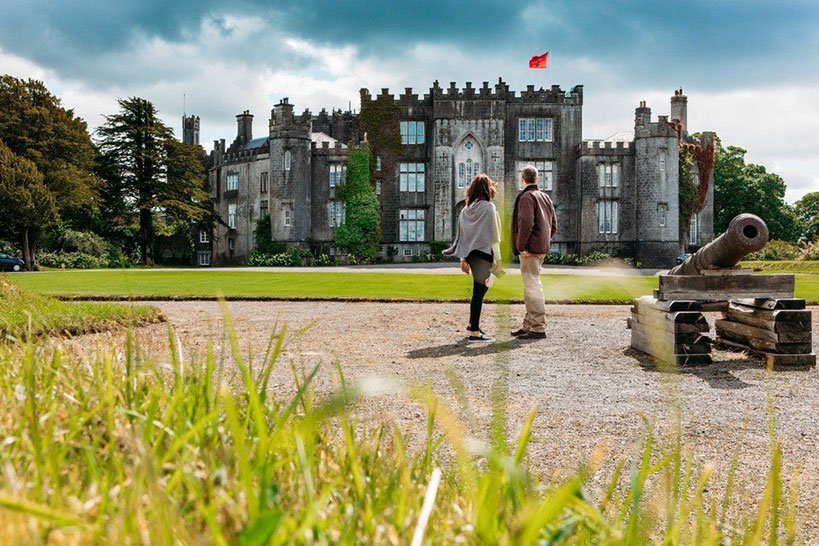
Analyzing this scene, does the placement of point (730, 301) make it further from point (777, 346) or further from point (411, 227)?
point (411, 227)

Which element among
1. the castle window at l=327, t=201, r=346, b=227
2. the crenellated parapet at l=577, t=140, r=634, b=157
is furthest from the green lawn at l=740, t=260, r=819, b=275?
the castle window at l=327, t=201, r=346, b=227

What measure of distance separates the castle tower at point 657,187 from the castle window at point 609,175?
4.70 feet

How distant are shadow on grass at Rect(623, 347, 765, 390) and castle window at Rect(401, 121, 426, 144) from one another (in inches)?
1557

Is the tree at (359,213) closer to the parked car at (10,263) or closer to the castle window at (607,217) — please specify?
the castle window at (607,217)

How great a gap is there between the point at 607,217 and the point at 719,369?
40.0m

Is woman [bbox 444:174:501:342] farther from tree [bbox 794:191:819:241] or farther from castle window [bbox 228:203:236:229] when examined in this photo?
tree [bbox 794:191:819:241]

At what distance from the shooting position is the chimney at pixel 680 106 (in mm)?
52281

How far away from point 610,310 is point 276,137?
37.0m

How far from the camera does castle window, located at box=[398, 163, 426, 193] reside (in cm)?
4584

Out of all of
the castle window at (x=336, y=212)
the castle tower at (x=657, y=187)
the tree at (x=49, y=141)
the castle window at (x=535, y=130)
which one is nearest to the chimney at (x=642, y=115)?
the castle tower at (x=657, y=187)

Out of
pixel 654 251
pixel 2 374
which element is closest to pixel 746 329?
pixel 2 374

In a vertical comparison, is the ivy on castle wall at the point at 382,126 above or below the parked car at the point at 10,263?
above

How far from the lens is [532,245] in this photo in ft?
29.2

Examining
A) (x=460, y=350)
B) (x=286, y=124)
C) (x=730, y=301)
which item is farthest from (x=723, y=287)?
(x=286, y=124)
